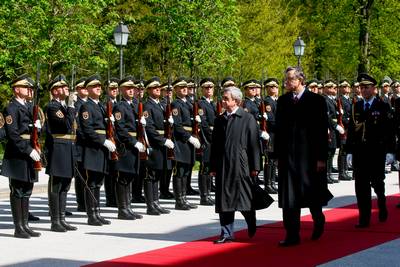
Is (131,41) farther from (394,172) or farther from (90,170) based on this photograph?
(90,170)

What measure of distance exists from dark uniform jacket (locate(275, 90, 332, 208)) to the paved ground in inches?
42.3

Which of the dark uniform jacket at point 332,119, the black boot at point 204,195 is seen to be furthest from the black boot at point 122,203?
the dark uniform jacket at point 332,119

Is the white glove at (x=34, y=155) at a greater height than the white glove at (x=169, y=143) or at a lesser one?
lesser

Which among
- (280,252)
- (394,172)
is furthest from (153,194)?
(394,172)

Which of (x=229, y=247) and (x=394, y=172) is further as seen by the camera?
(x=394, y=172)

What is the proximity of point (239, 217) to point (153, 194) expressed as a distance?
1.38 metres

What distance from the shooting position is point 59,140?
13016 millimetres

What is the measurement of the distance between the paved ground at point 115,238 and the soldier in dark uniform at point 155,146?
331 millimetres

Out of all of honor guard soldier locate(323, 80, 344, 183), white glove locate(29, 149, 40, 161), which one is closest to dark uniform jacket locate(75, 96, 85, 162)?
white glove locate(29, 149, 40, 161)

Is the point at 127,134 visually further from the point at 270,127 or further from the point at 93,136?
the point at 270,127

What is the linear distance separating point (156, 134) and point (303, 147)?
3.97 metres

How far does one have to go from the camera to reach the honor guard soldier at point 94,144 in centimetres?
1367

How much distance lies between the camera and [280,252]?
10875mm

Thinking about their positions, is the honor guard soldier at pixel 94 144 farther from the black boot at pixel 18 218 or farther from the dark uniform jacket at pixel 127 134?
the black boot at pixel 18 218
